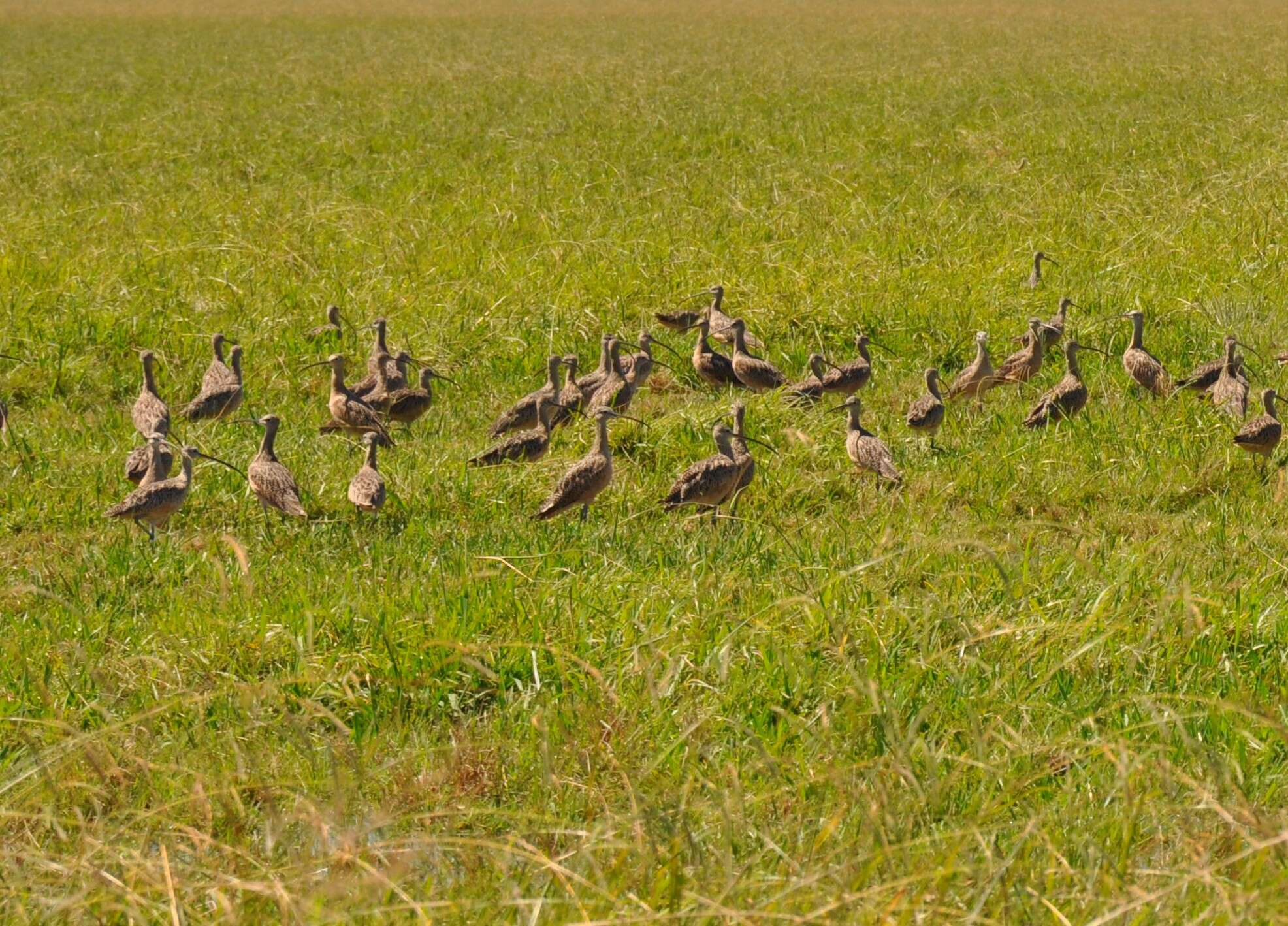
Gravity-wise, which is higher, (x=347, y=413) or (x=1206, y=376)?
(x=1206, y=376)

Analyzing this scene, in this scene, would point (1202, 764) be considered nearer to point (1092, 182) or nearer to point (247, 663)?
point (247, 663)

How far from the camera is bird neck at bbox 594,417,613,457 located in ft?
25.7

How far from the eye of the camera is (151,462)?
302 inches

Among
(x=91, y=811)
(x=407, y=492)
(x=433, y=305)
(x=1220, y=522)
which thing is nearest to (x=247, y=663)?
(x=91, y=811)

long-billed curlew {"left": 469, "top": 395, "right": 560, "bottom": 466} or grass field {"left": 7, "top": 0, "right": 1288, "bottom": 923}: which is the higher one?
grass field {"left": 7, "top": 0, "right": 1288, "bottom": 923}

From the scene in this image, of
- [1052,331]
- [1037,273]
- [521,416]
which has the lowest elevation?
[521,416]

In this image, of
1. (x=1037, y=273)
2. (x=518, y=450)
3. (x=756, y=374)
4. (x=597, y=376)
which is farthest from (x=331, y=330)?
(x=1037, y=273)

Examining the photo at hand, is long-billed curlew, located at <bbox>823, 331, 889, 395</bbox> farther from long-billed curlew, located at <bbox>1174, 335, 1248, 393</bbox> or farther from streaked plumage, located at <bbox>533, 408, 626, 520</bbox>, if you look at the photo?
streaked plumage, located at <bbox>533, 408, 626, 520</bbox>

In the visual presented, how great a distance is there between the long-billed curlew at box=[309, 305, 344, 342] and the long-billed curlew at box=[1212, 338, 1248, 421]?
18.6 ft

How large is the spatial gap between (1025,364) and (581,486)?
344cm

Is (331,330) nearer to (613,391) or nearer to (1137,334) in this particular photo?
(613,391)

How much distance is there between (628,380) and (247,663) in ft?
14.5

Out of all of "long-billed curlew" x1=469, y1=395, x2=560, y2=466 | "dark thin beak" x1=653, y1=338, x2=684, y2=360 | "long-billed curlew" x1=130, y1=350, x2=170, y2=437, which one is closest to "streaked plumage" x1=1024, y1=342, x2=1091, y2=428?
"dark thin beak" x1=653, y1=338, x2=684, y2=360

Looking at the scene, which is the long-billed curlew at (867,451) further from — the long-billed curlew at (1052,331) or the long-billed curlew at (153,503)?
the long-billed curlew at (153,503)
